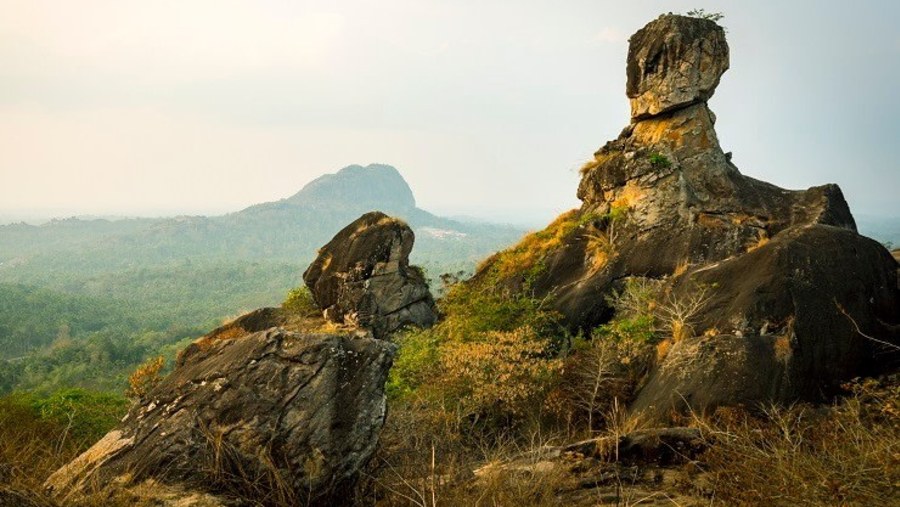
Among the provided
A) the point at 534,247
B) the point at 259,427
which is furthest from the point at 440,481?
the point at 534,247

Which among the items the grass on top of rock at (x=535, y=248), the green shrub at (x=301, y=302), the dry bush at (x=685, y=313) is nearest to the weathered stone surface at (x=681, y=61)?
the grass on top of rock at (x=535, y=248)

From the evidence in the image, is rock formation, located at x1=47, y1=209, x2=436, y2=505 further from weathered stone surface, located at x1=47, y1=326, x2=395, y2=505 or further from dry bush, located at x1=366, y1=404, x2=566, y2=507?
dry bush, located at x1=366, y1=404, x2=566, y2=507

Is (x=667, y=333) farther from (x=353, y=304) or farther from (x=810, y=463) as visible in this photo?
(x=353, y=304)

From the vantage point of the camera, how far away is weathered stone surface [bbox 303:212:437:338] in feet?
71.3

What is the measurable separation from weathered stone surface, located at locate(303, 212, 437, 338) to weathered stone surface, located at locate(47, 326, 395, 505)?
50.2 feet

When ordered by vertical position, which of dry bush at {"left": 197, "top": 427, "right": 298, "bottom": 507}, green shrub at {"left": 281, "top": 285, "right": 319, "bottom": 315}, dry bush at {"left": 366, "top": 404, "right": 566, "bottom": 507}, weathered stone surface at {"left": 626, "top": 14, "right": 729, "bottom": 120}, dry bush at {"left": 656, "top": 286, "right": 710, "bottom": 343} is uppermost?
weathered stone surface at {"left": 626, "top": 14, "right": 729, "bottom": 120}

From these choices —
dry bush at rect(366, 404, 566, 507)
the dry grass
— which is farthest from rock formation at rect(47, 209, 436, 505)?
the dry grass

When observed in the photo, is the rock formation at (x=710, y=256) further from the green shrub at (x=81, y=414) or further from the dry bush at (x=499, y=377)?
the green shrub at (x=81, y=414)

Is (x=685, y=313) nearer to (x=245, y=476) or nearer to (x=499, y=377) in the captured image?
(x=499, y=377)

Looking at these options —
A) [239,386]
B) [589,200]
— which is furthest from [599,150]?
[239,386]

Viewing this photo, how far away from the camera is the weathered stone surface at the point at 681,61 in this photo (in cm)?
1842

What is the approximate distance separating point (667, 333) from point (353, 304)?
42.7 feet

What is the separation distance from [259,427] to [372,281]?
54.4ft

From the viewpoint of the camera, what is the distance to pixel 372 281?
21906mm
